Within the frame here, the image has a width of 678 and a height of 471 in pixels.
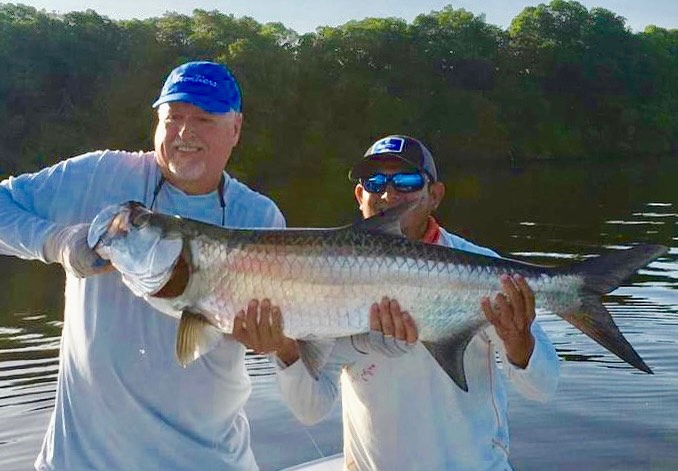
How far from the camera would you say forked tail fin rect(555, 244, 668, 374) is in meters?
3.69

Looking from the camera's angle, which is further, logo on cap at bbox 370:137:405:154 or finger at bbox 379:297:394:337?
logo on cap at bbox 370:137:405:154

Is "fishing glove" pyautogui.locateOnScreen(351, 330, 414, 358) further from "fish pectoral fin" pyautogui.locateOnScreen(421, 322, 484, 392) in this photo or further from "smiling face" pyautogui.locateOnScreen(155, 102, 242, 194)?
"smiling face" pyautogui.locateOnScreen(155, 102, 242, 194)

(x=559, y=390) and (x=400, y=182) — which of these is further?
(x=559, y=390)

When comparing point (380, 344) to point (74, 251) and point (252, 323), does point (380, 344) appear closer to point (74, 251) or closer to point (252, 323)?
point (252, 323)

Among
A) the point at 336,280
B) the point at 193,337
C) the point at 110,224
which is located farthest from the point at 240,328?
the point at 110,224

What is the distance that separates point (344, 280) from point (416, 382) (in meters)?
0.62

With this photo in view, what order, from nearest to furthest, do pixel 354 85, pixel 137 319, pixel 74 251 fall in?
1. pixel 74 251
2. pixel 137 319
3. pixel 354 85

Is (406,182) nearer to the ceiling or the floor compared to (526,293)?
nearer to the ceiling

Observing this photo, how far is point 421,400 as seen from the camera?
3.80m

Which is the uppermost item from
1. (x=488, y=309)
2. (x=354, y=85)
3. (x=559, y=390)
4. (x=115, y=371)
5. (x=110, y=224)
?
(x=354, y=85)

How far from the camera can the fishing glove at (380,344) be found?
3.66 m

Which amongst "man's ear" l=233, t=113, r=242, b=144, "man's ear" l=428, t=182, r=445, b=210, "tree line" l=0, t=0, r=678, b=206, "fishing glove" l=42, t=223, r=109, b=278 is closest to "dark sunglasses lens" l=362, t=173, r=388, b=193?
"man's ear" l=428, t=182, r=445, b=210

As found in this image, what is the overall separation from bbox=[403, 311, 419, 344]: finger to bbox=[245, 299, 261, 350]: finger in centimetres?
61

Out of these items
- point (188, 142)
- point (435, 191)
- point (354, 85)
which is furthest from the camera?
point (354, 85)
